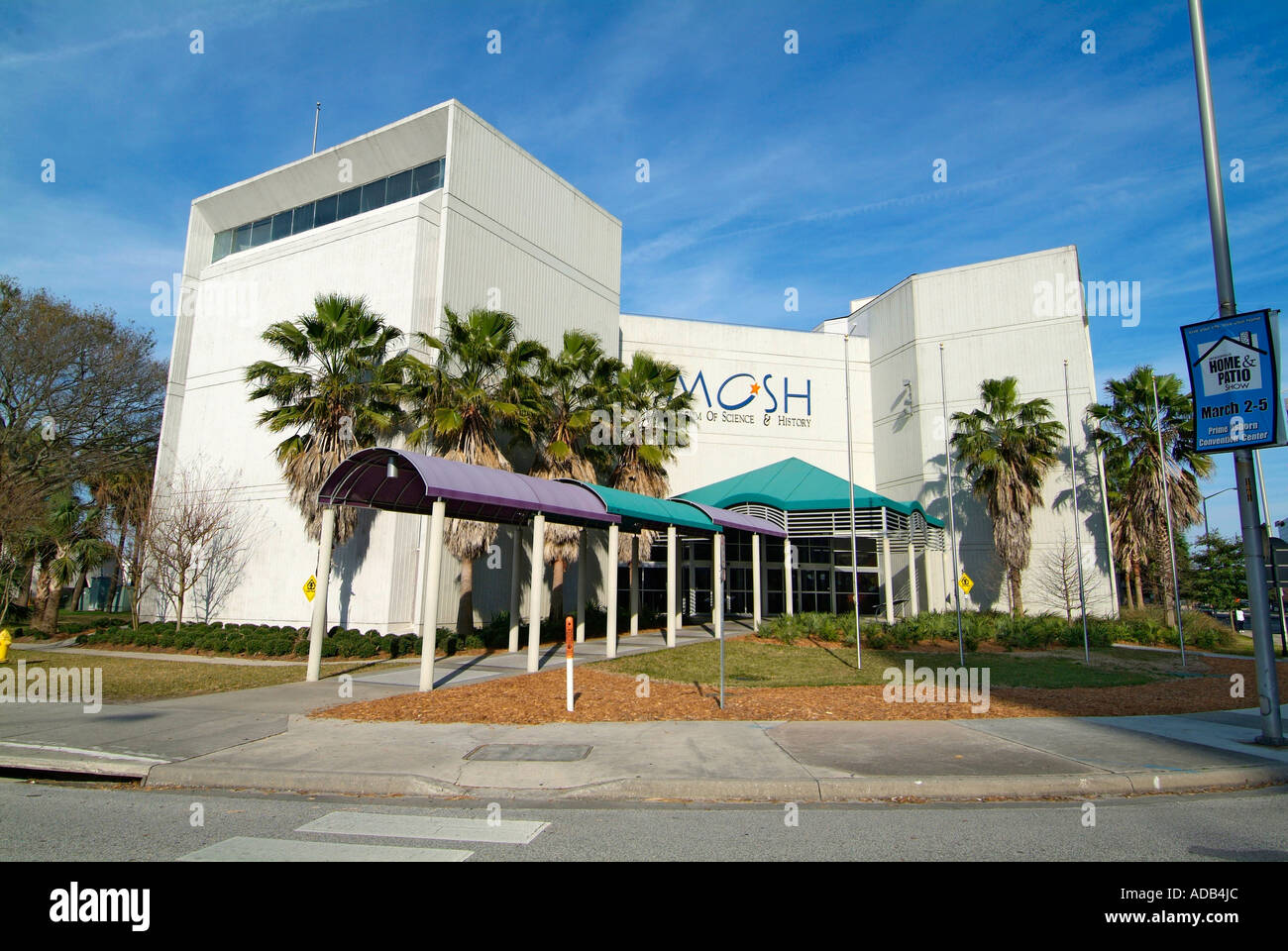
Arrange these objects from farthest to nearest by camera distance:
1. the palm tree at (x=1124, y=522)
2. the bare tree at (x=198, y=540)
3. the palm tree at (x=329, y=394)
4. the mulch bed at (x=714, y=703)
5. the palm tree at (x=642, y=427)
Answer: the palm tree at (x=1124, y=522)
the palm tree at (x=642, y=427)
the bare tree at (x=198, y=540)
the palm tree at (x=329, y=394)
the mulch bed at (x=714, y=703)

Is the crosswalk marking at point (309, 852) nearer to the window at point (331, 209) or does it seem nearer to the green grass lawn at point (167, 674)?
the green grass lawn at point (167, 674)

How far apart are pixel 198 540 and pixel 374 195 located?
1350 cm

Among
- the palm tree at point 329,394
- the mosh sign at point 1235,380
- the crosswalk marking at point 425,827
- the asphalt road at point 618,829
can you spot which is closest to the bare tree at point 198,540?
the palm tree at point 329,394

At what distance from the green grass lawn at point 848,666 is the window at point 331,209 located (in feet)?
58.4

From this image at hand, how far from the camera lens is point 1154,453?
99.2 ft

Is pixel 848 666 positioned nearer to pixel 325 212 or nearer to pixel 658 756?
pixel 658 756

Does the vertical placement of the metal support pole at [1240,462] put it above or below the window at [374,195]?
below

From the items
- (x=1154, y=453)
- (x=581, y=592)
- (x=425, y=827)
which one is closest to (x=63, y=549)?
(x=581, y=592)

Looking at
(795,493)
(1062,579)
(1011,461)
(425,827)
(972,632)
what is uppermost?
(1011,461)

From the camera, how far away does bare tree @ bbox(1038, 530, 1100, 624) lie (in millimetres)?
30859

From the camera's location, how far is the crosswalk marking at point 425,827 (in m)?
5.85

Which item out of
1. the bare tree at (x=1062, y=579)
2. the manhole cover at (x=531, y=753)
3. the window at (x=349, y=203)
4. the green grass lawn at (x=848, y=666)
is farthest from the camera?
the bare tree at (x=1062, y=579)

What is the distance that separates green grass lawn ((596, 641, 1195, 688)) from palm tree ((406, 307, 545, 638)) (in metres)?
6.10

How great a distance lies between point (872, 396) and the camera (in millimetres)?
39438
